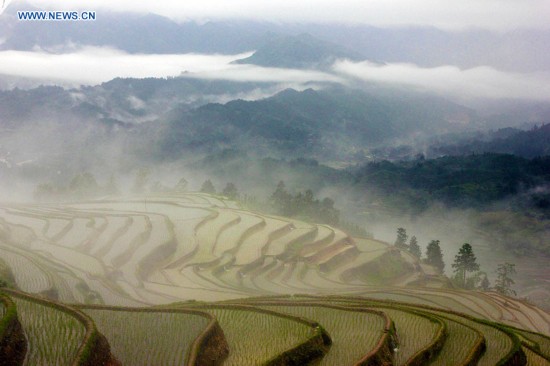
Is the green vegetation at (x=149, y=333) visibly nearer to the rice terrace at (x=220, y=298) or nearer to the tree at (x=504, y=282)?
the rice terrace at (x=220, y=298)

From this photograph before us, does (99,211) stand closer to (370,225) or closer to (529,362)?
(529,362)

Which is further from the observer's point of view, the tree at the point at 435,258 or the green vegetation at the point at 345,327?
the tree at the point at 435,258

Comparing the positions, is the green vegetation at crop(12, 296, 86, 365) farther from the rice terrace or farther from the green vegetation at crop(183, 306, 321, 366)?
the green vegetation at crop(183, 306, 321, 366)

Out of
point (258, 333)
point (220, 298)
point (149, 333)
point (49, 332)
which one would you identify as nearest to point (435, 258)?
point (220, 298)

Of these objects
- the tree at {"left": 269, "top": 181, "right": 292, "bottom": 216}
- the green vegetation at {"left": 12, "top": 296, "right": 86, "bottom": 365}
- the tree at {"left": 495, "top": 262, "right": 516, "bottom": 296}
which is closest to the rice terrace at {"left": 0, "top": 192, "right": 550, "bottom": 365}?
the green vegetation at {"left": 12, "top": 296, "right": 86, "bottom": 365}

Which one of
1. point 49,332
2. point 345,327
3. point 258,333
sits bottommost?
point 345,327

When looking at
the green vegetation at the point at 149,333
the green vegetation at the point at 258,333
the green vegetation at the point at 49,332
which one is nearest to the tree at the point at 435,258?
the green vegetation at the point at 258,333

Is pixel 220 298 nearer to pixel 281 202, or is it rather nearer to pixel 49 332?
pixel 49 332

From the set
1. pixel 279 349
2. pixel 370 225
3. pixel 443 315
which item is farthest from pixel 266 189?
pixel 279 349
